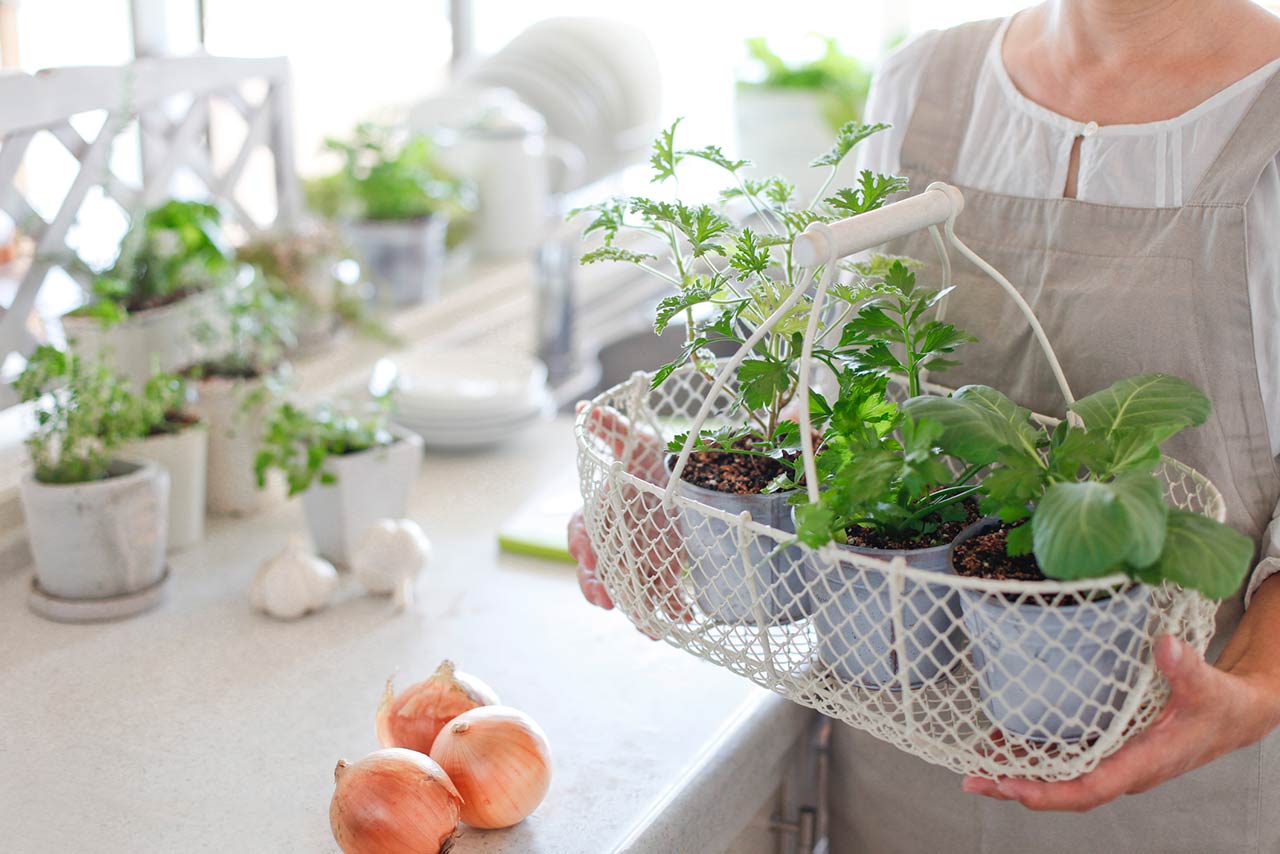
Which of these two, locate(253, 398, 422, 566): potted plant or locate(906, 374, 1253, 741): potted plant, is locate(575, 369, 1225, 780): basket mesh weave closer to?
locate(906, 374, 1253, 741): potted plant

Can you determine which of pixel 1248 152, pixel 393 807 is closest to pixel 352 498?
pixel 393 807

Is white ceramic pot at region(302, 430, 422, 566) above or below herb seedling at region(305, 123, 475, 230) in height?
below

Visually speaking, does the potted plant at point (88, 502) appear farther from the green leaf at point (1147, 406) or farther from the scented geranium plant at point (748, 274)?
the green leaf at point (1147, 406)

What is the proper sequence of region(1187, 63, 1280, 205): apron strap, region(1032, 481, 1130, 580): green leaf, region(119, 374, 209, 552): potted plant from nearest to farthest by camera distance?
region(1032, 481, 1130, 580): green leaf
region(1187, 63, 1280, 205): apron strap
region(119, 374, 209, 552): potted plant

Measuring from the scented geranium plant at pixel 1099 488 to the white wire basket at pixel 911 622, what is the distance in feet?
0.09

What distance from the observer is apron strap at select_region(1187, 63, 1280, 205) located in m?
0.78

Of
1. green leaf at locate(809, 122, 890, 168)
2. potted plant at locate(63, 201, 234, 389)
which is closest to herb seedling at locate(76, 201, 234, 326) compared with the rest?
potted plant at locate(63, 201, 234, 389)

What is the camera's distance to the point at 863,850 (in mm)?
1062

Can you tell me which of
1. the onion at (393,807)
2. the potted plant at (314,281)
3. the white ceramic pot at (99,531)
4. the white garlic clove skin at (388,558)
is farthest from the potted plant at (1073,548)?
the potted plant at (314,281)

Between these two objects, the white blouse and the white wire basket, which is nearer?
the white wire basket

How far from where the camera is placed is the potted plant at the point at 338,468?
46.6 inches

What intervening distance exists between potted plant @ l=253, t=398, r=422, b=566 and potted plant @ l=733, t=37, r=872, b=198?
3.89 ft

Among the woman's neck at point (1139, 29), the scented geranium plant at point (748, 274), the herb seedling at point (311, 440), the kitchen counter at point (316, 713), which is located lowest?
the kitchen counter at point (316, 713)

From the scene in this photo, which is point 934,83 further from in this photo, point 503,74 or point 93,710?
point 503,74
